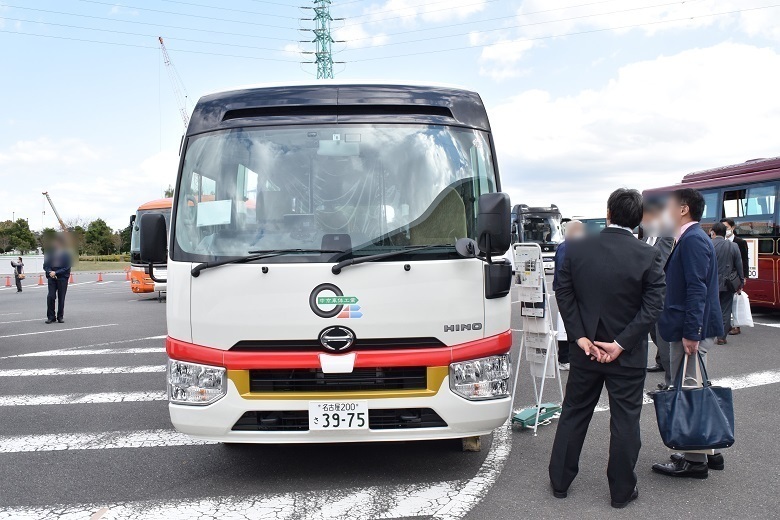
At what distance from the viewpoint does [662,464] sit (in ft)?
15.6

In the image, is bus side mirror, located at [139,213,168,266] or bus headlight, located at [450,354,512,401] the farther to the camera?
bus side mirror, located at [139,213,168,266]

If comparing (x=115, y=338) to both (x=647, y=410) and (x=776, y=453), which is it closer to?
(x=647, y=410)

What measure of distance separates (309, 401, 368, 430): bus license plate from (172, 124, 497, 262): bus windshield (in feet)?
3.18

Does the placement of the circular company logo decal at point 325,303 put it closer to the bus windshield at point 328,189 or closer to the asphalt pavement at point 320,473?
the bus windshield at point 328,189

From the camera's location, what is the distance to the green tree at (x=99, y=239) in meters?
84.9

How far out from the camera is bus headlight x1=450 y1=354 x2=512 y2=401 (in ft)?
A: 13.9

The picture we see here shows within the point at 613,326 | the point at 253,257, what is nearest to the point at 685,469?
the point at 613,326

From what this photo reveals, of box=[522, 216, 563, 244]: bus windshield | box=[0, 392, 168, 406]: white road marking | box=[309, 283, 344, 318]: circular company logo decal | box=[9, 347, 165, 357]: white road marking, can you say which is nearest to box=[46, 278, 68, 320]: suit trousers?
box=[9, 347, 165, 357]: white road marking

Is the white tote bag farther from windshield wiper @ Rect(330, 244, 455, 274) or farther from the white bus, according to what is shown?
windshield wiper @ Rect(330, 244, 455, 274)

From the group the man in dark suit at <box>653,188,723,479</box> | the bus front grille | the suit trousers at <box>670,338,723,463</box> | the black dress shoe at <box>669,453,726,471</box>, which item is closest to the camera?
the bus front grille

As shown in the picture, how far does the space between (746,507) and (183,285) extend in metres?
3.76

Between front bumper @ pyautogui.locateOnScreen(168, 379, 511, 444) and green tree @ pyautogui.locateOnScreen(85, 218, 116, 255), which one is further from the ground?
green tree @ pyautogui.locateOnScreen(85, 218, 116, 255)

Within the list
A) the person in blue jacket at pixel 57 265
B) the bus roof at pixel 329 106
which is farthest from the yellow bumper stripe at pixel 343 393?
the person in blue jacket at pixel 57 265

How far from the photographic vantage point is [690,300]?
460 cm
